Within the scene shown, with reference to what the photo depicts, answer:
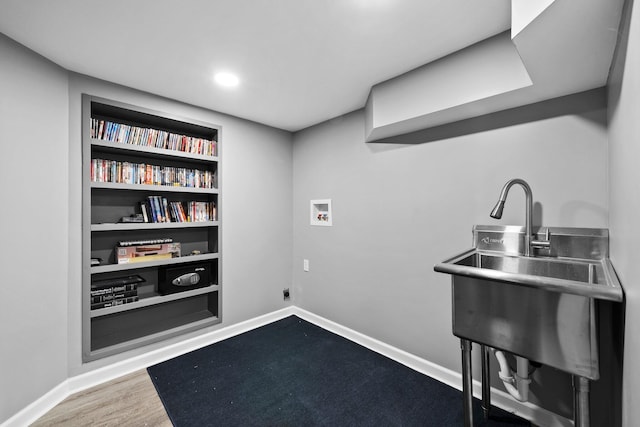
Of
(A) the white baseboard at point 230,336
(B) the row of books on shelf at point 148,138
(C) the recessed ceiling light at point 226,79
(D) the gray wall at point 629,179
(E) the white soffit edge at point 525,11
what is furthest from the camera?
(B) the row of books on shelf at point 148,138

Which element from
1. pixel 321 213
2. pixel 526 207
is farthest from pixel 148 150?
pixel 526 207

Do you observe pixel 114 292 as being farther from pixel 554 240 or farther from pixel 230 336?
pixel 554 240

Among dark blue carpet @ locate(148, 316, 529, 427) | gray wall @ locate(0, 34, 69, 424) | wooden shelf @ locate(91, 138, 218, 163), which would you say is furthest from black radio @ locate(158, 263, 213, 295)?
wooden shelf @ locate(91, 138, 218, 163)

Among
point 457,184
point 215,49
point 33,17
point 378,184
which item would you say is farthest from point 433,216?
point 33,17

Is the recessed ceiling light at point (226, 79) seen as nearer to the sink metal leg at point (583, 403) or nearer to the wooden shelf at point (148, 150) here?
the wooden shelf at point (148, 150)

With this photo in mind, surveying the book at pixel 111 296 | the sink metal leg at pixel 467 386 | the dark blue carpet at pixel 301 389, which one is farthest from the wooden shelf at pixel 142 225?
the sink metal leg at pixel 467 386

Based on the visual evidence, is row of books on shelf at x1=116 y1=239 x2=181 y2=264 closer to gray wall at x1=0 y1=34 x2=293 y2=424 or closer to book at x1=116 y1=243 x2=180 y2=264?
book at x1=116 y1=243 x2=180 y2=264

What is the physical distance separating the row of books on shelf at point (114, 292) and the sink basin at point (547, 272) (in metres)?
2.29

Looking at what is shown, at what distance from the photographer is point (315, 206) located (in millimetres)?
3057

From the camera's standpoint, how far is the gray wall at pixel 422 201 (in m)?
1.49

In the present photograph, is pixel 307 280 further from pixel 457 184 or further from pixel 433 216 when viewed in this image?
pixel 457 184

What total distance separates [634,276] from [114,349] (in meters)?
2.91

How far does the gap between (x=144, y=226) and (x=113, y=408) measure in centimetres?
123

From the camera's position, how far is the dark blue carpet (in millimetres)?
1648
